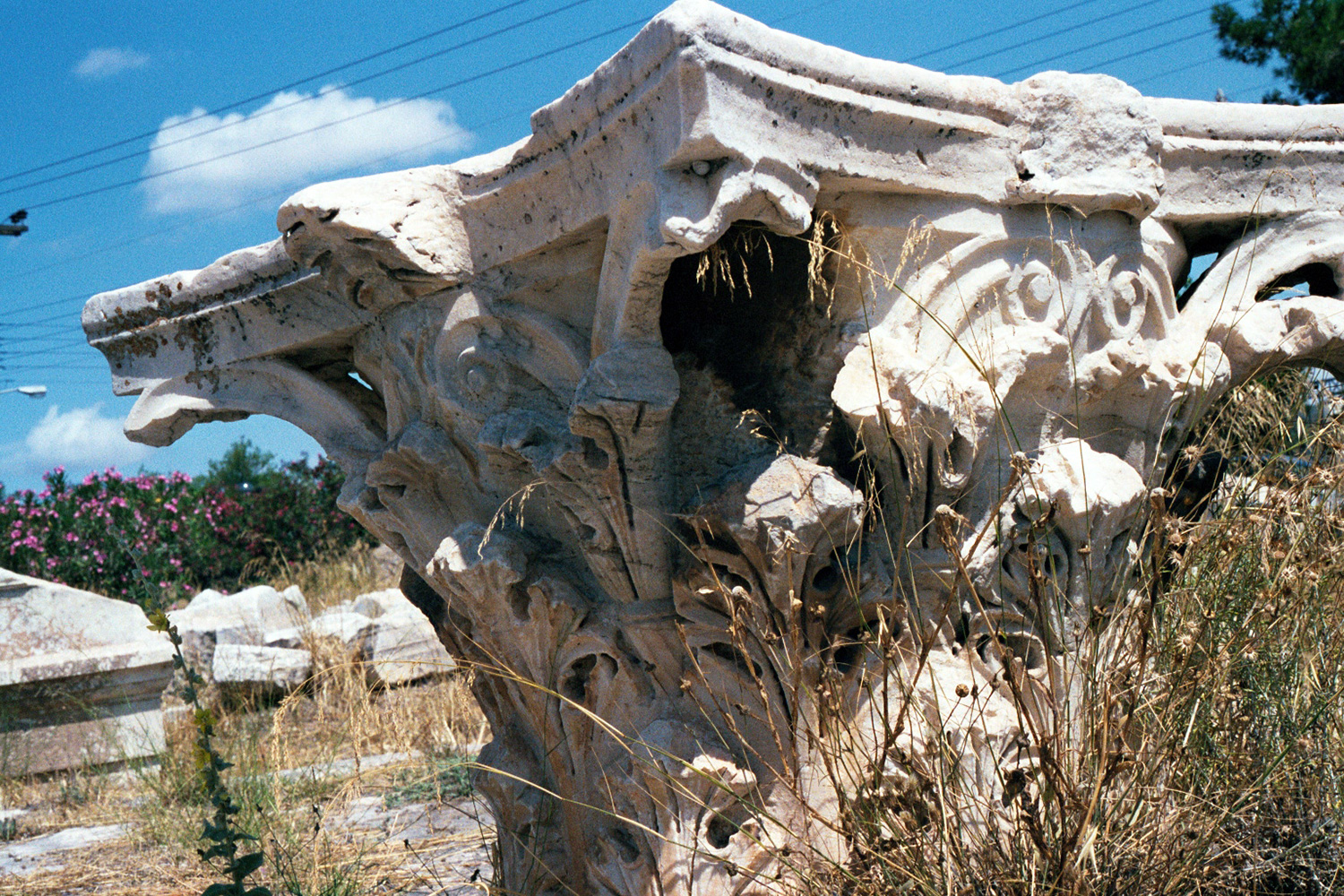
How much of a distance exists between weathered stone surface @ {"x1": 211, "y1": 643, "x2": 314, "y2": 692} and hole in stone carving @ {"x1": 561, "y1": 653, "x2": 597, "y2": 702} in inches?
180

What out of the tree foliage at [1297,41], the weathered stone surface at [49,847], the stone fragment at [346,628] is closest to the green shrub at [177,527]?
the stone fragment at [346,628]

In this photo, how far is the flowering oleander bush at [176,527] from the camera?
37.7 ft

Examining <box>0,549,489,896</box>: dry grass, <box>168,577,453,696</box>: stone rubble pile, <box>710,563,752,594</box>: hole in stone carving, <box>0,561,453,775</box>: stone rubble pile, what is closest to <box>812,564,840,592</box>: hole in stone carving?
<box>710,563,752,594</box>: hole in stone carving

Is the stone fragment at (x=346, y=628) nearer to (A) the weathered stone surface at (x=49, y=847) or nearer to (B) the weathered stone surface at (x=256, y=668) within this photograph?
(B) the weathered stone surface at (x=256, y=668)

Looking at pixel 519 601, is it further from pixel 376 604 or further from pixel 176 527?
pixel 176 527

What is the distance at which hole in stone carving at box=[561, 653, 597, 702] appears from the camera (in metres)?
2.58

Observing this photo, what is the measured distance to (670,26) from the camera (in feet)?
6.27

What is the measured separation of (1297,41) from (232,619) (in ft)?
27.7

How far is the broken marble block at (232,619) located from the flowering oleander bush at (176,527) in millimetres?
2383

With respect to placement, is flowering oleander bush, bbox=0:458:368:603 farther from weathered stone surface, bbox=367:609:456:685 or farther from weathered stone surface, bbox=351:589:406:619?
weathered stone surface, bbox=367:609:456:685

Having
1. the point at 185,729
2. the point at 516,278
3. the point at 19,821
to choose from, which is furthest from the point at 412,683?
the point at 516,278

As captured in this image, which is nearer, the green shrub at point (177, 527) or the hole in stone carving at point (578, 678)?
the hole in stone carving at point (578, 678)

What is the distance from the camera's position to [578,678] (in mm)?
2598

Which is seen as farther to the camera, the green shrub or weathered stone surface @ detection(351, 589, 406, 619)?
the green shrub
